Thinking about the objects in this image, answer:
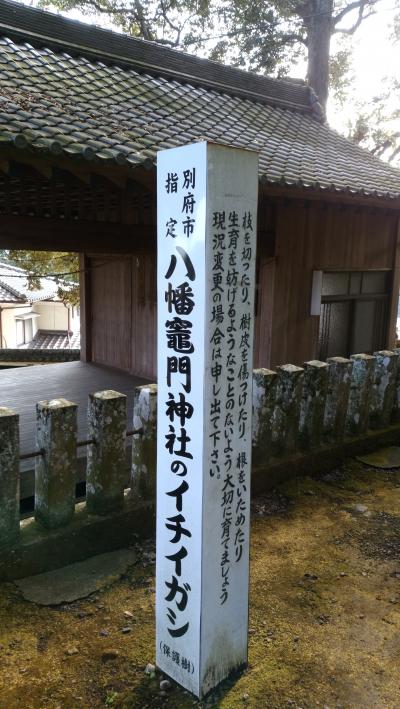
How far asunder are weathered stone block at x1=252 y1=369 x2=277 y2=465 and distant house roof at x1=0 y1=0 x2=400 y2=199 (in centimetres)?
223

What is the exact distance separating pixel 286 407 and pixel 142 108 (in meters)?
4.32

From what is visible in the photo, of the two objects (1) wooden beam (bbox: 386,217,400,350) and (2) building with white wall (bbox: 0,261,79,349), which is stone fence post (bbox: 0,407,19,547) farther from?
(2) building with white wall (bbox: 0,261,79,349)

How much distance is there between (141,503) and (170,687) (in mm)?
1391

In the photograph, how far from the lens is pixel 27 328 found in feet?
101

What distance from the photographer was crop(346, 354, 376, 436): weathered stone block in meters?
5.50

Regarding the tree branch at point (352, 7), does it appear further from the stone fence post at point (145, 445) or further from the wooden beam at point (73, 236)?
the stone fence post at point (145, 445)

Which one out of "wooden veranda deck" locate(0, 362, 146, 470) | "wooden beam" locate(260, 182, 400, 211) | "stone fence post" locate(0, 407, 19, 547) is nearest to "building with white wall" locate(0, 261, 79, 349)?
"wooden veranda deck" locate(0, 362, 146, 470)

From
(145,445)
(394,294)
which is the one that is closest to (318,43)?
(394,294)

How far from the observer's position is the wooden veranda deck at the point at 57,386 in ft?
21.8

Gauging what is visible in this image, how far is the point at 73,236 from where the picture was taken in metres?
5.89

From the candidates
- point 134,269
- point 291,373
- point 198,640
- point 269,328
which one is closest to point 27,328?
point 134,269

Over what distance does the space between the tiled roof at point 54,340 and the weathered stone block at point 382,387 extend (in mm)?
24739

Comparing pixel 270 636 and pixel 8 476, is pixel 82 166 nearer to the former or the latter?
pixel 8 476

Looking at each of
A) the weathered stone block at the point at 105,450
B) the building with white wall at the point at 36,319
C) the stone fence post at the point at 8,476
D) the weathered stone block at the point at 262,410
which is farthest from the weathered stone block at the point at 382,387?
the building with white wall at the point at 36,319
